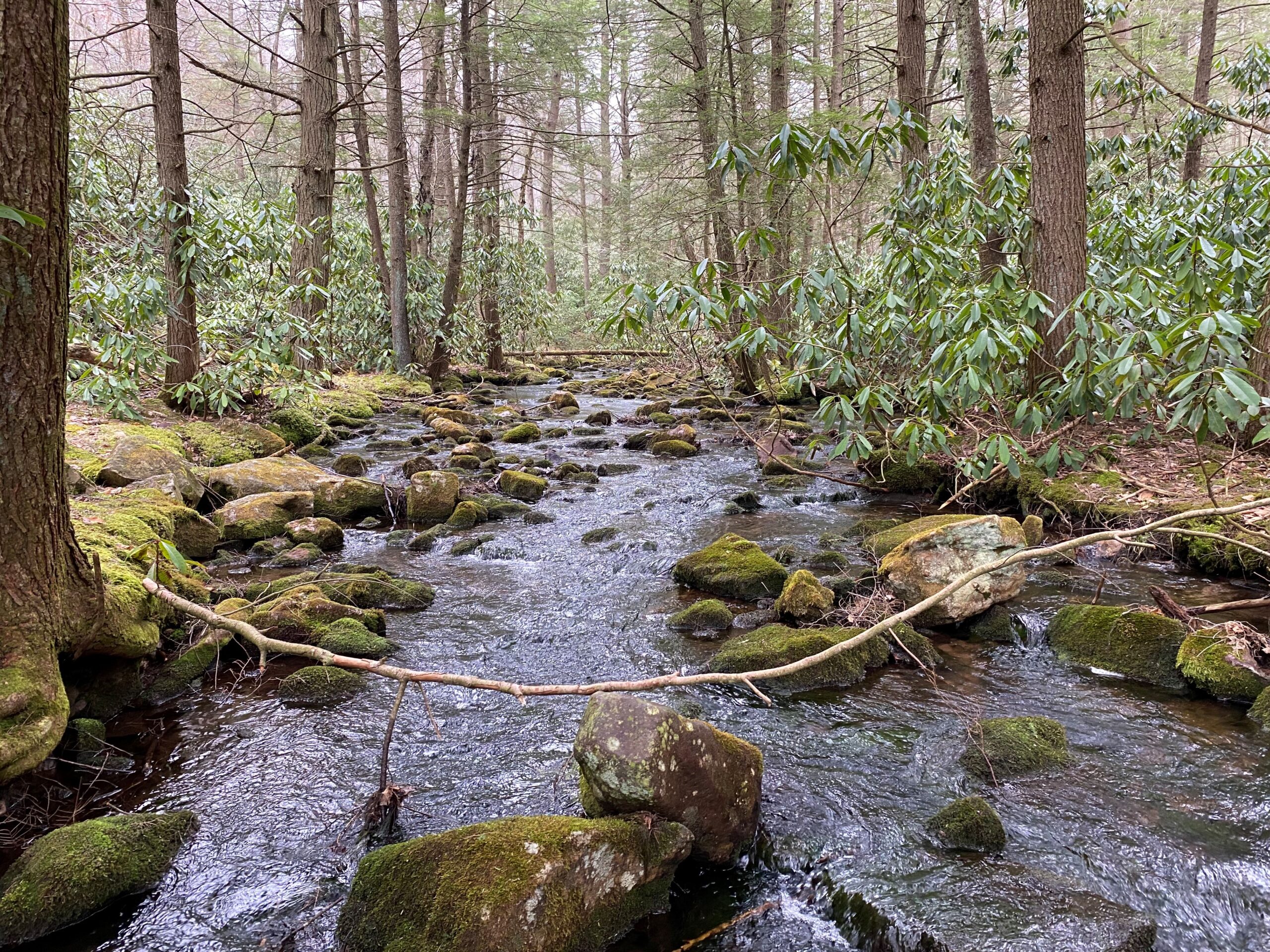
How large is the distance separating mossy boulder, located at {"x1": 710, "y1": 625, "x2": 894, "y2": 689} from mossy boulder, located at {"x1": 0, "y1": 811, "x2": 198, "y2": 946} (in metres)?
2.65

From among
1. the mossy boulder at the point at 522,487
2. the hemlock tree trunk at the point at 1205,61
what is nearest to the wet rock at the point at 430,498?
the mossy boulder at the point at 522,487

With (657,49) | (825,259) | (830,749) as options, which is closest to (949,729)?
(830,749)

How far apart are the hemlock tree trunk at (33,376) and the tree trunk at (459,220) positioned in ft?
38.5

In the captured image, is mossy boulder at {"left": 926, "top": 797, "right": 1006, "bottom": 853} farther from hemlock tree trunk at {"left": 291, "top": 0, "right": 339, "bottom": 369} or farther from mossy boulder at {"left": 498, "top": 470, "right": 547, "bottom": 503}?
hemlock tree trunk at {"left": 291, "top": 0, "right": 339, "bottom": 369}

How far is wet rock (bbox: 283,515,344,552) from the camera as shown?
6.24m

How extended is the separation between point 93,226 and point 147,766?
20.5 ft

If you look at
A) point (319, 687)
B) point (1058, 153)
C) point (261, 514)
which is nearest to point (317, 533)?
point (261, 514)

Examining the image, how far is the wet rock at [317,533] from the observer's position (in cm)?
624

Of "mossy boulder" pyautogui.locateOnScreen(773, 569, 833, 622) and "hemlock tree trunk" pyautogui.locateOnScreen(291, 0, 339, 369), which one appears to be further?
"hemlock tree trunk" pyautogui.locateOnScreen(291, 0, 339, 369)

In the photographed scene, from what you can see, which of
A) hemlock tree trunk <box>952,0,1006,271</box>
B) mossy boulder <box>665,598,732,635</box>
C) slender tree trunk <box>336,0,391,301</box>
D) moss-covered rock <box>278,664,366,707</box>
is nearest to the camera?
moss-covered rock <box>278,664,366,707</box>

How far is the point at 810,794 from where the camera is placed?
312 centimetres

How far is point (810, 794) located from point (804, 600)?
170 centimetres

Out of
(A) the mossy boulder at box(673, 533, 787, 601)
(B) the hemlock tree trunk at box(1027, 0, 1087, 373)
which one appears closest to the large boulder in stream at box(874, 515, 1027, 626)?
(A) the mossy boulder at box(673, 533, 787, 601)

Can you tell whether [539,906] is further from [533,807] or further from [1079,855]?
[1079,855]
